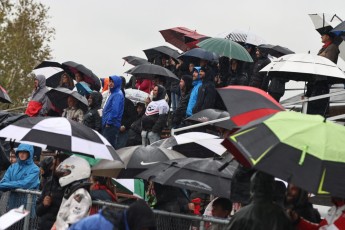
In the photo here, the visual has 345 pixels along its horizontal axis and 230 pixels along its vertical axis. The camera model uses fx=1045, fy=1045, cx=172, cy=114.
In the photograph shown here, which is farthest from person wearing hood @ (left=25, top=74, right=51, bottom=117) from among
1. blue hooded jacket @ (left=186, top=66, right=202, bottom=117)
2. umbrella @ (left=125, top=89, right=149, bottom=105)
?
blue hooded jacket @ (left=186, top=66, right=202, bottom=117)

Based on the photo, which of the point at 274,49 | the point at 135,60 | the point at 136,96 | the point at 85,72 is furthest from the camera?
the point at 135,60

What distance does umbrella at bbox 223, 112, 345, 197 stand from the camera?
873 cm

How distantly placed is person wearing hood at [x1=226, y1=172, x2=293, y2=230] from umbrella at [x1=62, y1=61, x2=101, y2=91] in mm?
11815

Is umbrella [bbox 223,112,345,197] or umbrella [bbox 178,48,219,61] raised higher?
umbrella [bbox 223,112,345,197]

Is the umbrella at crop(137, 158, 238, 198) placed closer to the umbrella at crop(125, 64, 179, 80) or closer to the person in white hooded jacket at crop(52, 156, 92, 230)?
the person in white hooded jacket at crop(52, 156, 92, 230)

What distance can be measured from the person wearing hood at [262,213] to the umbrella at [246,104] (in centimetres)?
91

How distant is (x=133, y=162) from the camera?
1319 cm

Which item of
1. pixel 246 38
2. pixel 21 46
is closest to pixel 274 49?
pixel 246 38

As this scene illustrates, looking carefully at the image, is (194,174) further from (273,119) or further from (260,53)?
(260,53)

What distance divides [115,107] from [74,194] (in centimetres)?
684

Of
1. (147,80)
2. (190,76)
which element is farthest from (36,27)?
(190,76)

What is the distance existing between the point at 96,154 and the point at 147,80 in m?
11.3

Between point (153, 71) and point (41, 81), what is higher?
point (153, 71)

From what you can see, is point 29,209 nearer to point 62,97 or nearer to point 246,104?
point 62,97
